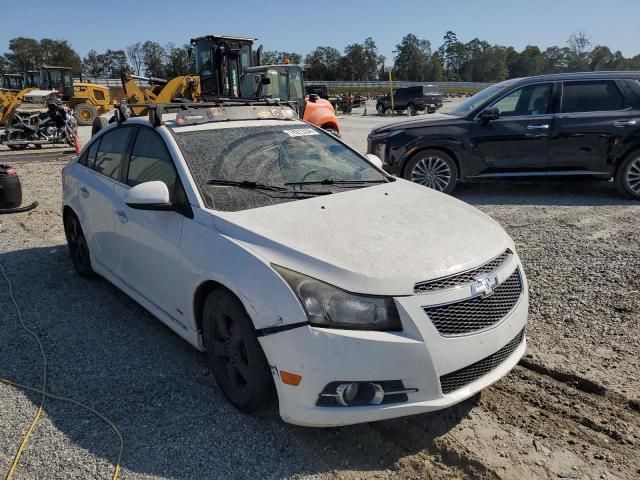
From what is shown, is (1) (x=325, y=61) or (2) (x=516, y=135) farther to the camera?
(1) (x=325, y=61)

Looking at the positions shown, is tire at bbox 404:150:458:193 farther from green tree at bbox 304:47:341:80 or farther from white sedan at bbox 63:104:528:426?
green tree at bbox 304:47:341:80

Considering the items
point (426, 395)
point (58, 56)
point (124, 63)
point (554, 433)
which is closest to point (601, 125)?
point (554, 433)

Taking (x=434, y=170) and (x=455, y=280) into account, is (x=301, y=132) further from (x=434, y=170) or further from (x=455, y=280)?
(x=434, y=170)

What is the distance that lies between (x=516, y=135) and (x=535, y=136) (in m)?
0.27

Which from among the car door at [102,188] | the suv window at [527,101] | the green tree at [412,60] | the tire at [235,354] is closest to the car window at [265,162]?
the tire at [235,354]

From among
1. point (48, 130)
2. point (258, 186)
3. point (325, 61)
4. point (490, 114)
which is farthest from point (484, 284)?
point (325, 61)

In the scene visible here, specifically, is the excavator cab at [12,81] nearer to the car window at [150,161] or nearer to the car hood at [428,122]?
the car hood at [428,122]

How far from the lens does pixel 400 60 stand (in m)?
123

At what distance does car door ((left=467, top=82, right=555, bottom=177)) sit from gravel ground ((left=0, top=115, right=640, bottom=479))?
3314mm

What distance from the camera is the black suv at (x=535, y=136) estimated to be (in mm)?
7754

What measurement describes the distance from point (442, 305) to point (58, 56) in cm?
10288

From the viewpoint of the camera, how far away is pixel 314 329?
2.46m

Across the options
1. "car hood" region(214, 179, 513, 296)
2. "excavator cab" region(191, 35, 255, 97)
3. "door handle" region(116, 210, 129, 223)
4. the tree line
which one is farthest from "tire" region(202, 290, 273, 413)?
the tree line

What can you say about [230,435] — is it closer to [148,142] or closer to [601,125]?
[148,142]
